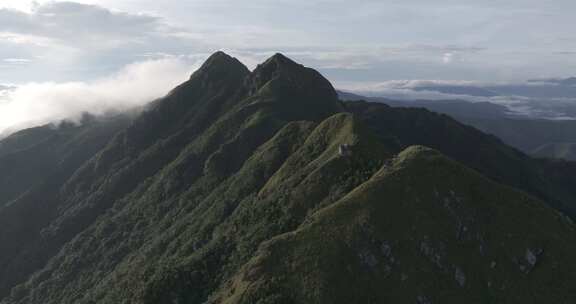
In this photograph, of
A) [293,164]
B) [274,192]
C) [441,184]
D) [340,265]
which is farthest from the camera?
[293,164]

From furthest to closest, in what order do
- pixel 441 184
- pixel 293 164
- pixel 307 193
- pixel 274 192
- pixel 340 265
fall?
pixel 293 164
pixel 274 192
pixel 307 193
pixel 441 184
pixel 340 265

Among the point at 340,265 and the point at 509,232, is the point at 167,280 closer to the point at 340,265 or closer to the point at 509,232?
the point at 340,265

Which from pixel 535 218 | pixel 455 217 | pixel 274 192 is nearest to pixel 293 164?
pixel 274 192

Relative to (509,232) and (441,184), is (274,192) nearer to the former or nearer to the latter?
(441,184)

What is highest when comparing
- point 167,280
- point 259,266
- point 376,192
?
point 376,192

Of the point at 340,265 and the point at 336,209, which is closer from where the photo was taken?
the point at 340,265

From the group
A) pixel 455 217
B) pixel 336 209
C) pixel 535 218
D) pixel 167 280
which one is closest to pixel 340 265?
pixel 336 209

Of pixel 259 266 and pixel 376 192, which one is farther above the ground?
pixel 376 192
